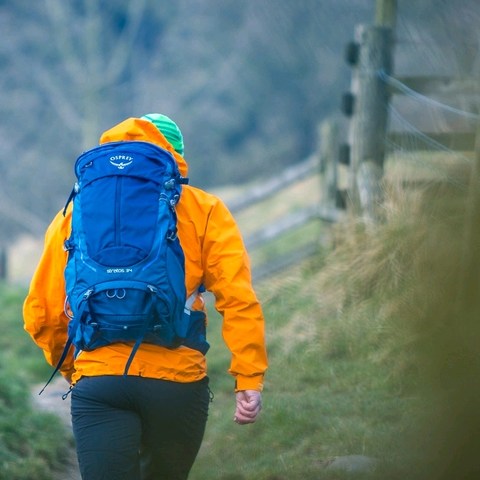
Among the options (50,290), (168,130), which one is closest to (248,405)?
(50,290)

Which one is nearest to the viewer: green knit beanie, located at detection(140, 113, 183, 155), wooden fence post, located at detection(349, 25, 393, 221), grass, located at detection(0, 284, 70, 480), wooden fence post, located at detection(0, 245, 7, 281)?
green knit beanie, located at detection(140, 113, 183, 155)

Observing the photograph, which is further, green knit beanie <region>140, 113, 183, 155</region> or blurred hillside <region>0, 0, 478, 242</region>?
blurred hillside <region>0, 0, 478, 242</region>

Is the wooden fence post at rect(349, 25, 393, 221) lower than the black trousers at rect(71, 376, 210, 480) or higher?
higher

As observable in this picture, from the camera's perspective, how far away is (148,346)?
3.28 meters

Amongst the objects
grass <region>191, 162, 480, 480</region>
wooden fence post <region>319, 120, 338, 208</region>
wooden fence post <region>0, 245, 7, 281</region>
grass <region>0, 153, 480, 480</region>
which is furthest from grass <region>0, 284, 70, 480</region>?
wooden fence post <region>0, 245, 7, 281</region>

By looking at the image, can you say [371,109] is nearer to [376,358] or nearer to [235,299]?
[376,358]

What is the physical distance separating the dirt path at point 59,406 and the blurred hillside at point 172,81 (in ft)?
58.1

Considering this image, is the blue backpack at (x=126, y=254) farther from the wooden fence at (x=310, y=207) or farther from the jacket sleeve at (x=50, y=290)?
the wooden fence at (x=310, y=207)

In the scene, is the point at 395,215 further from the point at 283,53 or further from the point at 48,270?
the point at 283,53

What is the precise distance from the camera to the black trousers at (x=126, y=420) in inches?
126

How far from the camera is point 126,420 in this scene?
323 centimetres

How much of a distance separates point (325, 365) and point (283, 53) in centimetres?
2609

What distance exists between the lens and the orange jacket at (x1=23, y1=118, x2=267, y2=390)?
3273mm

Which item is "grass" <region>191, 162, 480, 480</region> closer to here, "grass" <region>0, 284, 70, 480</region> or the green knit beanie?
"grass" <region>0, 284, 70, 480</region>
